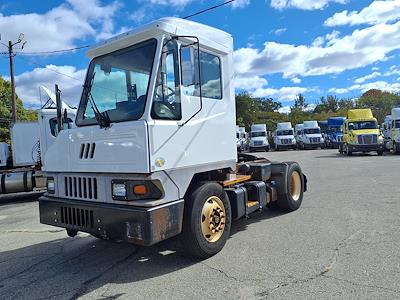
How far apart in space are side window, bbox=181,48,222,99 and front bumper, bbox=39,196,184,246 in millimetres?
1487

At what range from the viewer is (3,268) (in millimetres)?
5391

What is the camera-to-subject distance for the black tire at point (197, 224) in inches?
192

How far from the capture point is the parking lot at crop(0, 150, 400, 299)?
13.7 feet

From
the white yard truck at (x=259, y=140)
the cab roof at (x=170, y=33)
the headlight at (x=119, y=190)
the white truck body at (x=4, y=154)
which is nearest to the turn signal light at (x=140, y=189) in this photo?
the headlight at (x=119, y=190)

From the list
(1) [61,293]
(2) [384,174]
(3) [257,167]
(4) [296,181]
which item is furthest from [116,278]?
(2) [384,174]

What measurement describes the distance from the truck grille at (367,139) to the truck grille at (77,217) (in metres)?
23.2

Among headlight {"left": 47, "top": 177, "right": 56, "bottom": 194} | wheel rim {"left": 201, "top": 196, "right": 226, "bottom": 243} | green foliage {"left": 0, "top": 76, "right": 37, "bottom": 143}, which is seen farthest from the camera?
green foliage {"left": 0, "top": 76, "right": 37, "bottom": 143}

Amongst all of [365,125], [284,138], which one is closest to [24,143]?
[365,125]

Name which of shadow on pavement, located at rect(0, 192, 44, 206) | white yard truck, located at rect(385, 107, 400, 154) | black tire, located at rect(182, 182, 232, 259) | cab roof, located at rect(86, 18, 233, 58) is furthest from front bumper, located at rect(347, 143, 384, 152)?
black tire, located at rect(182, 182, 232, 259)

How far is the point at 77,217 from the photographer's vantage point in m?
4.94

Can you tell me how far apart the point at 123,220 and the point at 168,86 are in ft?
5.59

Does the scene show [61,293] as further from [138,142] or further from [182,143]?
[182,143]

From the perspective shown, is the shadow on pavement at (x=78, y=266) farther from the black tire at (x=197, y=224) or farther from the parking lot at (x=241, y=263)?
the black tire at (x=197, y=224)

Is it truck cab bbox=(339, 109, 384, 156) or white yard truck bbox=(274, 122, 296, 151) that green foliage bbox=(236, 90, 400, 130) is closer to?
white yard truck bbox=(274, 122, 296, 151)
